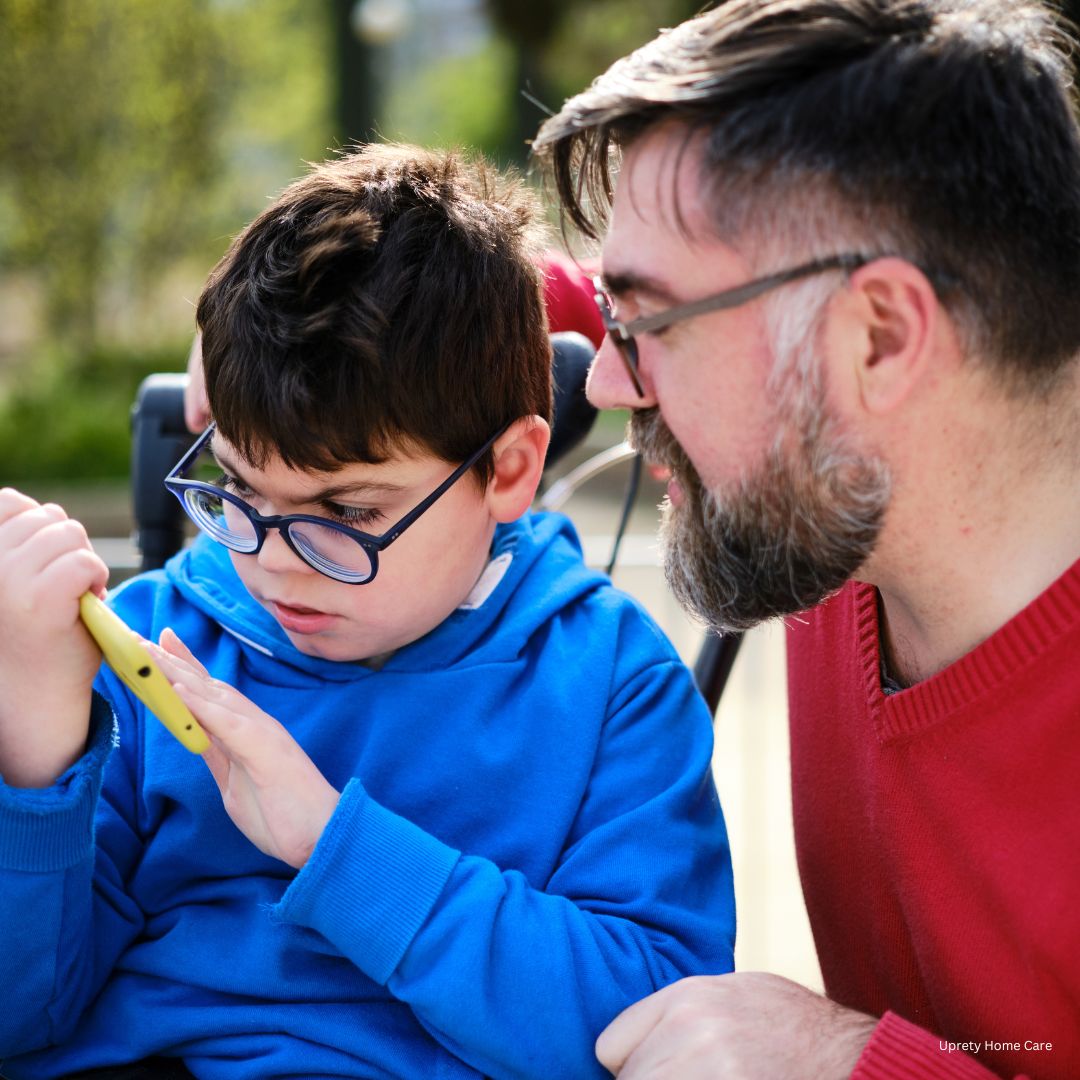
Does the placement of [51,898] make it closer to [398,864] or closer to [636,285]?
[398,864]

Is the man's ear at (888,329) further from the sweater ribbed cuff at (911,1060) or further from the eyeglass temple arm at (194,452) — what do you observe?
the eyeglass temple arm at (194,452)

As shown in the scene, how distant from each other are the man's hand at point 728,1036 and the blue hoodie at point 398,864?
6cm

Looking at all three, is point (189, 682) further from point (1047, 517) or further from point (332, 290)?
point (1047, 517)

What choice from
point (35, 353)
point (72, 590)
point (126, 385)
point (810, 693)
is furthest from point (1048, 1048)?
point (35, 353)

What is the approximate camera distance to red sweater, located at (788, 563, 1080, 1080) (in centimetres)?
174

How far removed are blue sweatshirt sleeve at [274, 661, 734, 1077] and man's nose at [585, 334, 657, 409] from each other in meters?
0.52

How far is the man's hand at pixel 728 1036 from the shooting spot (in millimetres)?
1686

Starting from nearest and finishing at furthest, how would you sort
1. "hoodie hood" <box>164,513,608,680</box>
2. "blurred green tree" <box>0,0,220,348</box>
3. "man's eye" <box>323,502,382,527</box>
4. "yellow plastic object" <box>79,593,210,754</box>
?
"yellow plastic object" <box>79,593,210,754</box> < "man's eye" <box>323,502,382,527</box> < "hoodie hood" <box>164,513,608,680</box> < "blurred green tree" <box>0,0,220,348</box>

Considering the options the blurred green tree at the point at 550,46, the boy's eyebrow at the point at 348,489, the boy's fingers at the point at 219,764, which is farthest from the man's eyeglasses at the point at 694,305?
the blurred green tree at the point at 550,46

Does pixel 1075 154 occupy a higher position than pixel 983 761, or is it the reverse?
pixel 1075 154

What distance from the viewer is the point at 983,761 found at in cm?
181

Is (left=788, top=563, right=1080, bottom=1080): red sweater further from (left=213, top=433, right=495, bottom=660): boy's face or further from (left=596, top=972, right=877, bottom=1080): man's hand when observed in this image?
(left=213, top=433, right=495, bottom=660): boy's face

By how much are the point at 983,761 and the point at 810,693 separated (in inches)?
16.6

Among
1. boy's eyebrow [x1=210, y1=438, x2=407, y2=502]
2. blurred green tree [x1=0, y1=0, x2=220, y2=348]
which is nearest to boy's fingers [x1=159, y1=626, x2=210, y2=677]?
boy's eyebrow [x1=210, y1=438, x2=407, y2=502]
